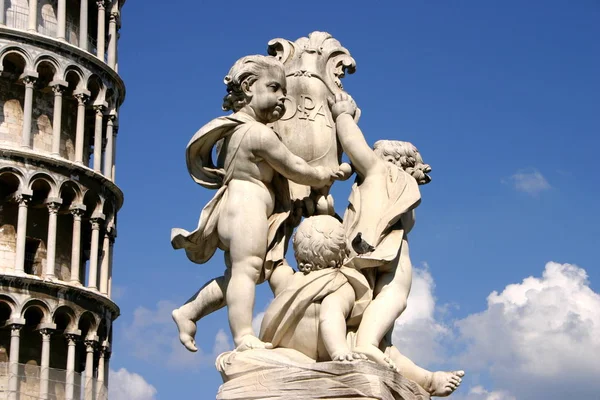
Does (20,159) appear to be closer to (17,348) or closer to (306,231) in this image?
(17,348)

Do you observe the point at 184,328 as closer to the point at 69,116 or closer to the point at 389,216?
the point at 389,216

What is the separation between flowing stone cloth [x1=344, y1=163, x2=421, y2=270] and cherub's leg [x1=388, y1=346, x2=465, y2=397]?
1.88ft

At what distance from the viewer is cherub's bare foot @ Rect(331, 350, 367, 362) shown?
7.42 meters

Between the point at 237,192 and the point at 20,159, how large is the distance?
133 feet

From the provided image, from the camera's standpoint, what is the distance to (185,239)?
27.3 feet

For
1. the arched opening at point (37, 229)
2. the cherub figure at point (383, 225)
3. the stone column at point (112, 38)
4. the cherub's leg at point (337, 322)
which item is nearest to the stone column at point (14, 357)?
the arched opening at point (37, 229)

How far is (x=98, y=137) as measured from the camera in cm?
5116

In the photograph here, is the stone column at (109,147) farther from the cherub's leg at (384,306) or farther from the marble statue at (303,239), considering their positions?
the cherub's leg at (384,306)

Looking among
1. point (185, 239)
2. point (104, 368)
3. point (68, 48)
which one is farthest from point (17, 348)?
point (185, 239)

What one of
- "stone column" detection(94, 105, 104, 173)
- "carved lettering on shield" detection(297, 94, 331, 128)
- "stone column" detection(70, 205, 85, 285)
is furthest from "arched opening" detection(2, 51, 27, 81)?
"carved lettering on shield" detection(297, 94, 331, 128)

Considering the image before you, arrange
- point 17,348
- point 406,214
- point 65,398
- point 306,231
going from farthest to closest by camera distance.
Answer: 1. point 17,348
2. point 65,398
3. point 406,214
4. point 306,231

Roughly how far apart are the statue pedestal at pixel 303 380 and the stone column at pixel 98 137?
43.8 metres

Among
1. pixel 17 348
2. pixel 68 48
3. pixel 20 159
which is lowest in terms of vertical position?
pixel 17 348

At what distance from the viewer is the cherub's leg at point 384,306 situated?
25.5ft
